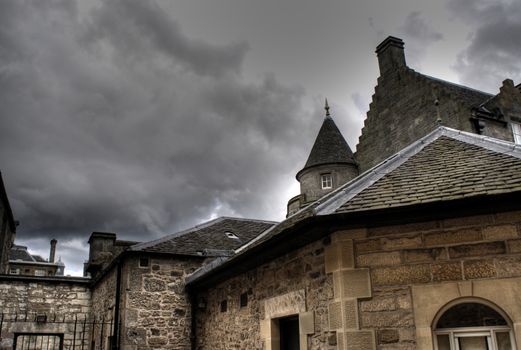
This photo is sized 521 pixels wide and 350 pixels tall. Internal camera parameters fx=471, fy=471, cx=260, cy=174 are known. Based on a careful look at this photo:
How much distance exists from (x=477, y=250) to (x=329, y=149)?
18863 millimetres

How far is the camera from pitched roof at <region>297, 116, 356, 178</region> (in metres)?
23.8

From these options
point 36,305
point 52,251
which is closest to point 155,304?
point 36,305

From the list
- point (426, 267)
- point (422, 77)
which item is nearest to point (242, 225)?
point (422, 77)

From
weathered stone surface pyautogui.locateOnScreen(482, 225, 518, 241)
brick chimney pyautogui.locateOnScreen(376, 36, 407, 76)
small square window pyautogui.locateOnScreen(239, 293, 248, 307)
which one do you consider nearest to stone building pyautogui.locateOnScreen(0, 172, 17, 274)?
small square window pyautogui.locateOnScreen(239, 293, 248, 307)

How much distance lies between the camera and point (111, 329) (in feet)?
41.5

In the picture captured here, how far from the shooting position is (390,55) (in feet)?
69.7

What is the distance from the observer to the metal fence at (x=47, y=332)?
13969 mm

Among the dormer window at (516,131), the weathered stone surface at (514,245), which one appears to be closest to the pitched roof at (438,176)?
the weathered stone surface at (514,245)

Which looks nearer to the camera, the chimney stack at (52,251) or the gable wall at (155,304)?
the gable wall at (155,304)

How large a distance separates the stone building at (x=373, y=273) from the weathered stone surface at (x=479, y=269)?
0.01 m

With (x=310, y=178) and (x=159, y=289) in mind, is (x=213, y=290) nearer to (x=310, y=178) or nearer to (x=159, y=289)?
(x=159, y=289)

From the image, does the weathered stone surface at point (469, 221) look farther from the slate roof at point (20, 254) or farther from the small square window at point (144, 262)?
the slate roof at point (20, 254)

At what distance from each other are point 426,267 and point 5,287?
14343 millimetres

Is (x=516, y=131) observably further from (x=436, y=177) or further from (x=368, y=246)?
(x=368, y=246)
